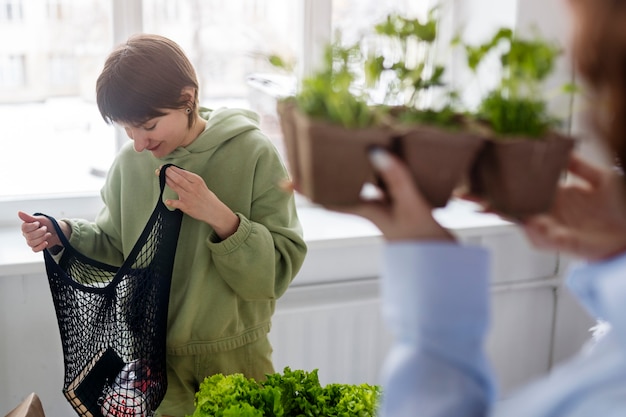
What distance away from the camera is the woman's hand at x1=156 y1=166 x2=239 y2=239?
1.27 m

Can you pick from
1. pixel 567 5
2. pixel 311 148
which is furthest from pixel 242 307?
pixel 567 5

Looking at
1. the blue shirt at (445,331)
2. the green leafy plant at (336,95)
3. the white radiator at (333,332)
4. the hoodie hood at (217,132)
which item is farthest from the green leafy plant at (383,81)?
the white radiator at (333,332)

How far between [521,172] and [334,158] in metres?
0.16

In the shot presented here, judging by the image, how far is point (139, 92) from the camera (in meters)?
1.26

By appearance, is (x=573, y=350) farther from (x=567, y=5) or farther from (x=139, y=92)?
(x=567, y=5)

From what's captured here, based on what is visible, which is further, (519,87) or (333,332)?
(333,332)

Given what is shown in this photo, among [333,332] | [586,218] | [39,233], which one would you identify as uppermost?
[586,218]

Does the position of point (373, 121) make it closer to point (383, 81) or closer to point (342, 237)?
point (383, 81)

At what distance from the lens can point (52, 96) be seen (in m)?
1.97

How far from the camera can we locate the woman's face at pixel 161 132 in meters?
1.31

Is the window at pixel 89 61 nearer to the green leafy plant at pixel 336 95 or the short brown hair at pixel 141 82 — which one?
the short brown hair at pixel 141 82

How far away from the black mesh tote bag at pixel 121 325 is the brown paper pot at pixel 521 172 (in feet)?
2.36

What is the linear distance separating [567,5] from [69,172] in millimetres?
1701

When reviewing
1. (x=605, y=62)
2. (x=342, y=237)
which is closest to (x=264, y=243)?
(x=342, y=237)
